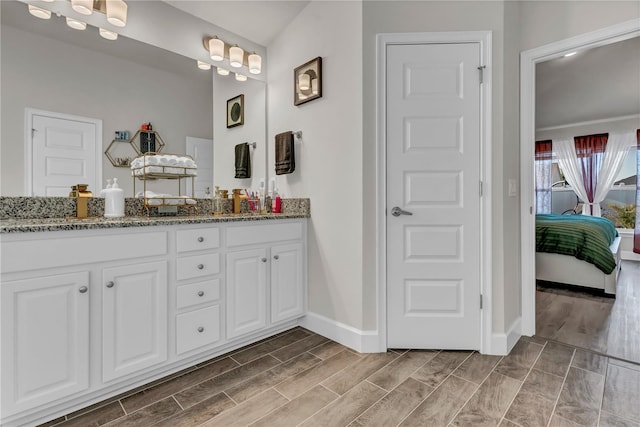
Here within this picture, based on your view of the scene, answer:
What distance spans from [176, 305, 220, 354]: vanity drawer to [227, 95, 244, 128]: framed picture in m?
1.49

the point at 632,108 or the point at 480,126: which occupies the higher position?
the point at 632,108

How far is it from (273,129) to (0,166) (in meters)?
1.74

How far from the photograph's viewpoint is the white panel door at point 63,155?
1726 mm

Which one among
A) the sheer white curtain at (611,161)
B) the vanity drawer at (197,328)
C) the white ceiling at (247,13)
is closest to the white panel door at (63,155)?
the vanity drawer at (197,328)

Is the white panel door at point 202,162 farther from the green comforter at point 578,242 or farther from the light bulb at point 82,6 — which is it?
the green comforter at point 578,242

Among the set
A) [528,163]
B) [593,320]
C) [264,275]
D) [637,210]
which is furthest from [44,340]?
[637,210]

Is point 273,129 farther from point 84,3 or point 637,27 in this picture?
point 637,27

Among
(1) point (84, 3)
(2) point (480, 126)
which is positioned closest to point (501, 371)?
(2) point (480, 126)

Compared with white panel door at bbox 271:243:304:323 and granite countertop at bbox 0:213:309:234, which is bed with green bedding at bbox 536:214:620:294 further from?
granite countertop at bbox 0:213:309:234

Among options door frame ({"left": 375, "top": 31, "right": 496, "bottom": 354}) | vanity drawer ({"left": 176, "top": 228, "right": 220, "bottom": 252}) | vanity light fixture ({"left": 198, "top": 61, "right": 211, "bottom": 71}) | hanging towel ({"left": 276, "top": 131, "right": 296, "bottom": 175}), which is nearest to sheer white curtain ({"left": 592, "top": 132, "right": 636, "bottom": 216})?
door frame ({"left": 375, "top": 31, "right": 496, "bottom": 354})

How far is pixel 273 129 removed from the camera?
2766mm

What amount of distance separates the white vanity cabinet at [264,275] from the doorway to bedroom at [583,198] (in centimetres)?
167

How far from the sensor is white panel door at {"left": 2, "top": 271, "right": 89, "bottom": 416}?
127 centimetres

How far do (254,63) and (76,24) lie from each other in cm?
124
